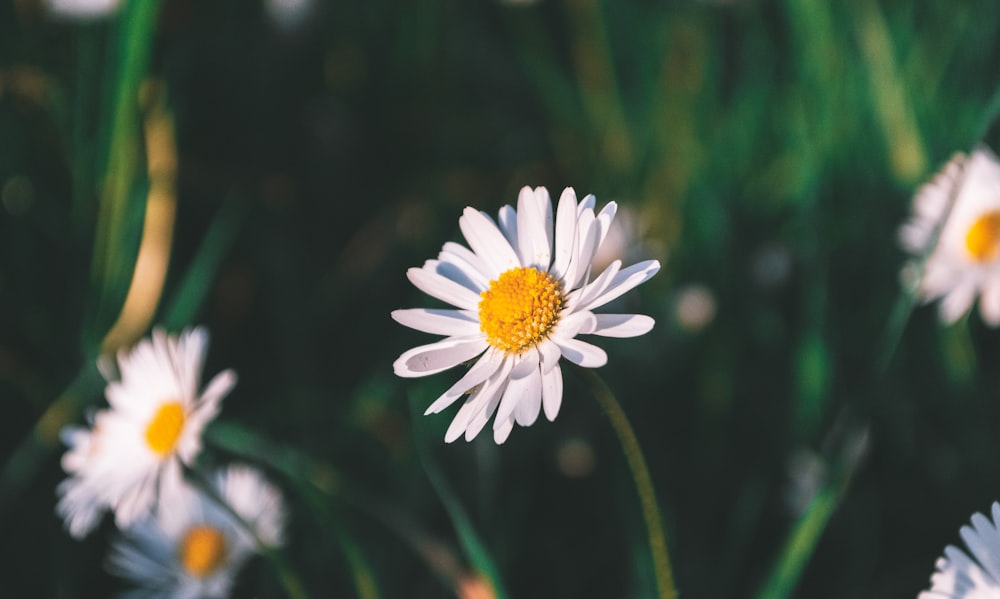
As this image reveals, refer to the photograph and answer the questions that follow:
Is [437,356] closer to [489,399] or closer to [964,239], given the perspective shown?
[489,399]

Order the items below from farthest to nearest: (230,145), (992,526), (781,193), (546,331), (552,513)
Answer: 1. (230,145)
2. (781,193)
3. (552,513)
4. (546,331)
5. (992,526)

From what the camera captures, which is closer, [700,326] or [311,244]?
[700,326]

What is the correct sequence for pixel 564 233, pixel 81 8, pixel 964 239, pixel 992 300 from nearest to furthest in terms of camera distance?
pixel 564 233 < pixel 992 300 < pixel 964 239 < pixel 81 8

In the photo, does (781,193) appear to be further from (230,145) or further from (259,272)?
(230,145)

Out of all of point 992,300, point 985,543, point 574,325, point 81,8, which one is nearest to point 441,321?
point 574,325

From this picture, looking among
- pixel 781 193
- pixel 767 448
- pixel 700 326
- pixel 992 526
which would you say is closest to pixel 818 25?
pixel 781 193

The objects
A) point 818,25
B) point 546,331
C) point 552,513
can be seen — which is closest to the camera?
point 546,331

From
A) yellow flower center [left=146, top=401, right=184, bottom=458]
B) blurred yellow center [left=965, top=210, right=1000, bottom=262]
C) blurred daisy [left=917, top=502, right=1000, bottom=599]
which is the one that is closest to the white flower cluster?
yellow flower center [left=146, top=401, right=184, bottom=458]
